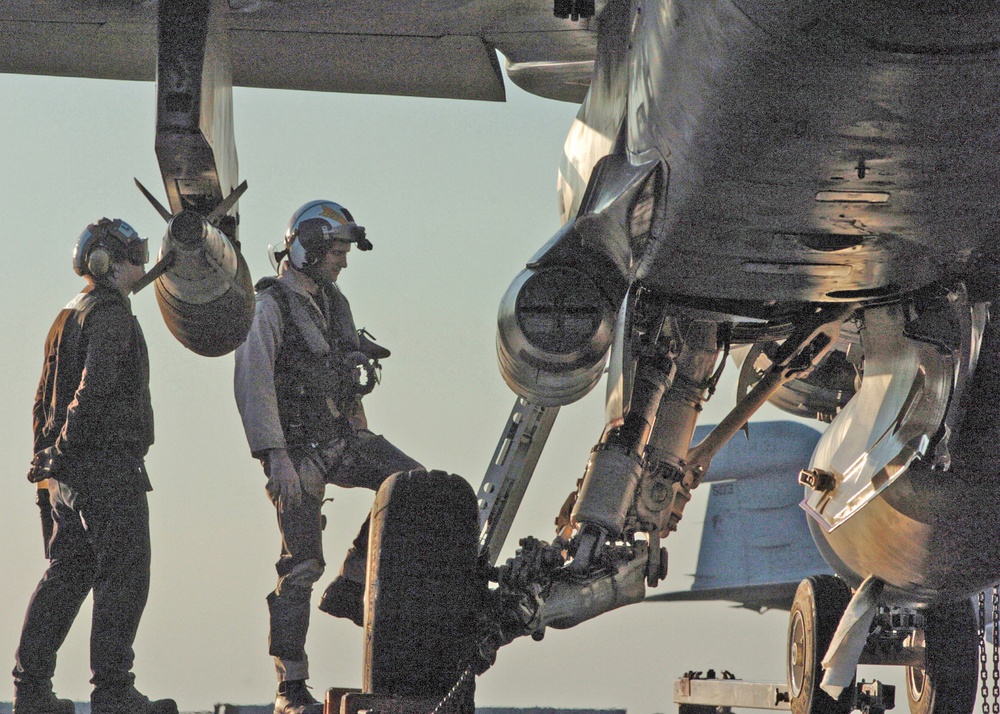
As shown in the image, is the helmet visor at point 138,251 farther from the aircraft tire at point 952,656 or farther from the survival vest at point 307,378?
the aircraft tire at point 952,656

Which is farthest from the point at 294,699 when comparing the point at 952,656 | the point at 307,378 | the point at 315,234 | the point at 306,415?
the point at 952,656

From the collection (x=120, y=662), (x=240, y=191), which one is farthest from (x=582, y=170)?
(x=120, y=662)

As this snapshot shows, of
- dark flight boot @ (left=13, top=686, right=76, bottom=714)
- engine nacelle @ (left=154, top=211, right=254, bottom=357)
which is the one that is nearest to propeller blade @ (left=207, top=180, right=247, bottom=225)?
engine nacelle @ (left=154, top=211, right=254, bottom=357)

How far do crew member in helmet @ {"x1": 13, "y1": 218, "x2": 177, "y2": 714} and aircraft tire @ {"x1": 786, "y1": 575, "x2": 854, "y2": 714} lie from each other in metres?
2.40

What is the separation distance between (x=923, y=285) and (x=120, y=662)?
2.94 meters

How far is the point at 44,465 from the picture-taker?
467 cm

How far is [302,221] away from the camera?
18.8 ft

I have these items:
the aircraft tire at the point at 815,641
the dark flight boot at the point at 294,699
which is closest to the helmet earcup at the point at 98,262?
the dark flight boot at the point at 294,699

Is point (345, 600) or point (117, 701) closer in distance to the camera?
point (117, 701)

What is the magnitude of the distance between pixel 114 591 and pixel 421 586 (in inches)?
43.0

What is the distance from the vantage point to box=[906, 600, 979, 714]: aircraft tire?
197 inches

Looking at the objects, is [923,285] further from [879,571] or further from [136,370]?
[136,370]

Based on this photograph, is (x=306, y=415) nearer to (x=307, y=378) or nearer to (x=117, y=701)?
(x=307, y=378)

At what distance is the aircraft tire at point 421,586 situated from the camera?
4.30 metres
